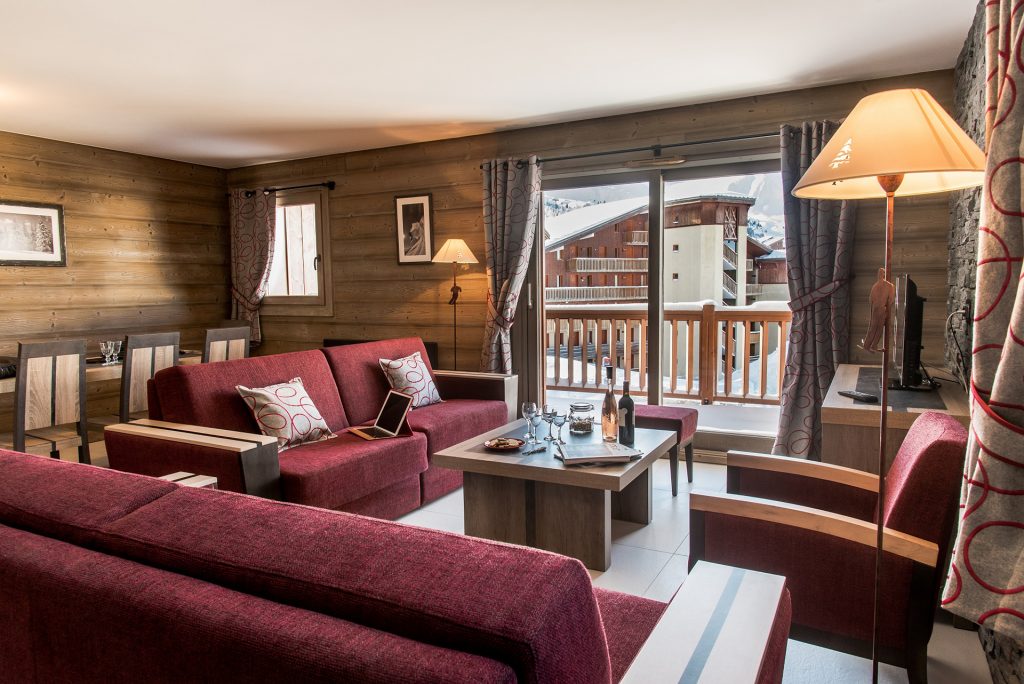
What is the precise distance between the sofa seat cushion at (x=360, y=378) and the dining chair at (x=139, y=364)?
46.6 inches

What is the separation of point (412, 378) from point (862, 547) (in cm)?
288

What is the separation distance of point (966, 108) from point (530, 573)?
11.8 ft

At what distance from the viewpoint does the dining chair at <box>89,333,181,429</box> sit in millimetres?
4086

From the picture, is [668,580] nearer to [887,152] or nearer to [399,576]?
[887,152]

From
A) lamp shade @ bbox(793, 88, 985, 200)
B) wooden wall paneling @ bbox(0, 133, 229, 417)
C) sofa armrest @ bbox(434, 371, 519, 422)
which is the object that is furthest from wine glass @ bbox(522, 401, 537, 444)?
wooden wall paneling @ bbox(0, 133, 229, 417)

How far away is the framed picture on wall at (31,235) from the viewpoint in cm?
482

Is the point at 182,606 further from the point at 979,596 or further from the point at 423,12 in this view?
the point at 423,12

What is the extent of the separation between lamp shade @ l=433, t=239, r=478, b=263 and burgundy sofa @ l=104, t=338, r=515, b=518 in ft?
3.10

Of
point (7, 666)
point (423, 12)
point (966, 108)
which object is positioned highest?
point (423, 12)

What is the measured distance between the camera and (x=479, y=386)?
432 cm

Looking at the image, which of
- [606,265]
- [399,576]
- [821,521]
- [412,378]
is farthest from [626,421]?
[606,265]

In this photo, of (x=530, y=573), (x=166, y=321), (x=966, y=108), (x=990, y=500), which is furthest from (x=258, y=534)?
(x=166, y=321)

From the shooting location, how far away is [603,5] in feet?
9.30

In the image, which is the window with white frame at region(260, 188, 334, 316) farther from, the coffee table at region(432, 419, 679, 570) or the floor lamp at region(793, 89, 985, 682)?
the floor lamp at region(793, 89, 985, 682)
